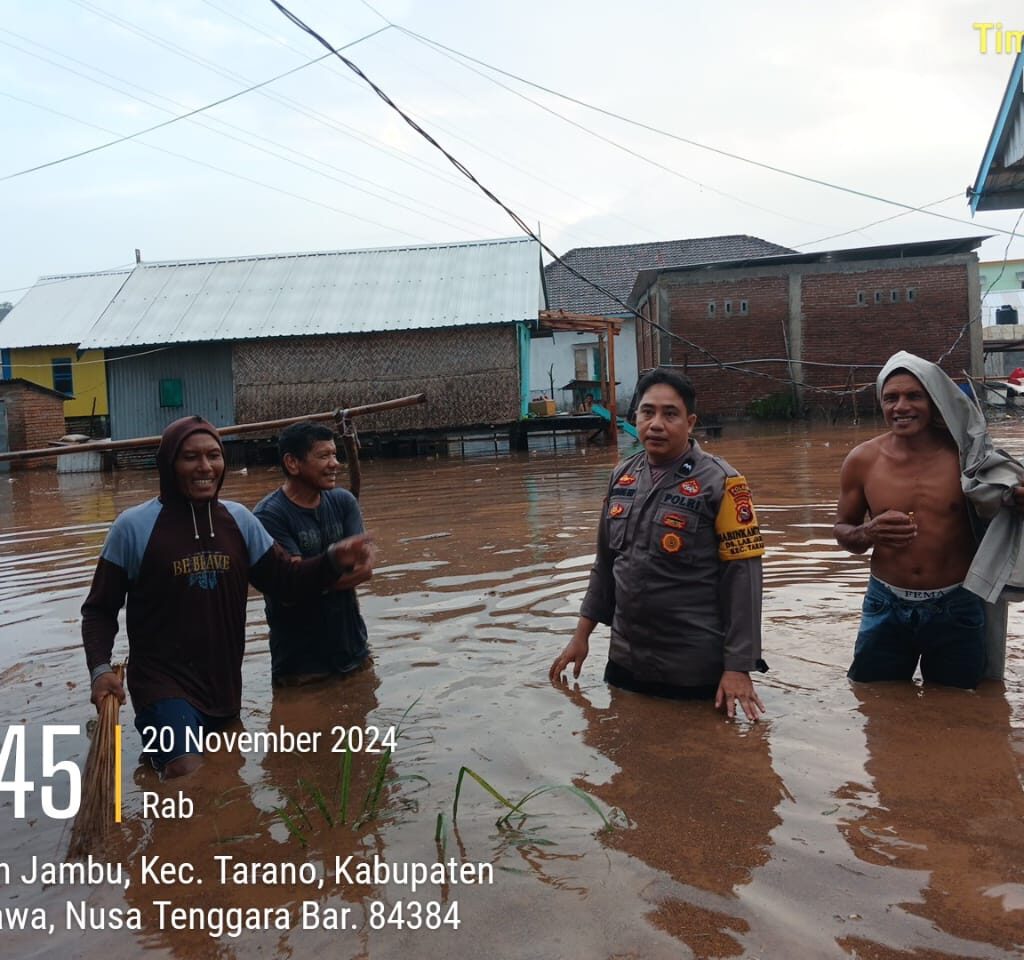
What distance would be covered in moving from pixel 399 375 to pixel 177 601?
64.5 feet

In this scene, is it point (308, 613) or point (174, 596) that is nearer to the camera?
point (174, 596)

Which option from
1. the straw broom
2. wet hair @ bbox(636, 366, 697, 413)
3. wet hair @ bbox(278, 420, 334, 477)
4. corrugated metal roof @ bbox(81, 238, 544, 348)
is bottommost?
the straw broom

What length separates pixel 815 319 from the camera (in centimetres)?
2694

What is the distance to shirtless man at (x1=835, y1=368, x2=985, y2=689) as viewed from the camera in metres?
3.77

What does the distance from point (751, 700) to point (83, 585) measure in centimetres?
609

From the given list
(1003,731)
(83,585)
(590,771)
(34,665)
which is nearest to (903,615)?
(1003,731)

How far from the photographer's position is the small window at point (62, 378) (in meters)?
31.0

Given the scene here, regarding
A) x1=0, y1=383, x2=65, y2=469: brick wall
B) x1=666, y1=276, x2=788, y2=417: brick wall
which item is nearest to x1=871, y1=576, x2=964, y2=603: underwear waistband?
x1=666, y1=276, x2=788, y2=417: brick wall

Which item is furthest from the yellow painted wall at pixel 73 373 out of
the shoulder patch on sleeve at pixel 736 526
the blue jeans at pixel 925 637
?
the blue jeans at pixel 925 637

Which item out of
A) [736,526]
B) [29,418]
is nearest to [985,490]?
[736,526]

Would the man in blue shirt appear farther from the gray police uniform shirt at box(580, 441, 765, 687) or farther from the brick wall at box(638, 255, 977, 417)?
the brick wall at box(638, 255, 977, 417)

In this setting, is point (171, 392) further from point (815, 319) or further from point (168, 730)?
point (168, 730)

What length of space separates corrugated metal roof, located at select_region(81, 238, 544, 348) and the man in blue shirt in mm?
18022

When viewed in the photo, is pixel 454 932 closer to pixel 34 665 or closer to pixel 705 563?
pixel 705 563
